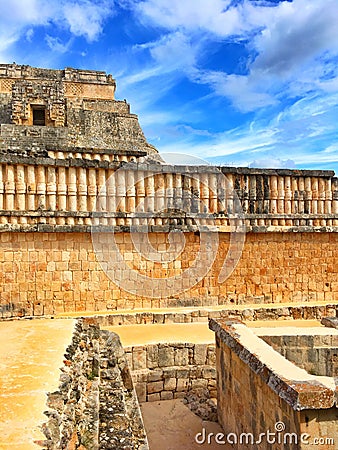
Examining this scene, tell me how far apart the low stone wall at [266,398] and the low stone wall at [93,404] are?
1.38m

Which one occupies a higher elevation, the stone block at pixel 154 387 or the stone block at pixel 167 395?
the stone block at pixel 154 387

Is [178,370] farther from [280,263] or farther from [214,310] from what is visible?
[280,263]

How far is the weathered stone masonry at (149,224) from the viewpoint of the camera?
27.7 ft

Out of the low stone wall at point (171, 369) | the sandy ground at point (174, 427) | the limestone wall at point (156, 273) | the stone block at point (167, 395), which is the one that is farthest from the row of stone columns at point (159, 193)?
the sandy ground at point (174, 427)

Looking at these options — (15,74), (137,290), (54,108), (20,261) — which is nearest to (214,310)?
(137,290)

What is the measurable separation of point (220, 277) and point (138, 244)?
2.18 meters

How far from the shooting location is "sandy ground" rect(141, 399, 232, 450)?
590 cm

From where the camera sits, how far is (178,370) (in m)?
7.48

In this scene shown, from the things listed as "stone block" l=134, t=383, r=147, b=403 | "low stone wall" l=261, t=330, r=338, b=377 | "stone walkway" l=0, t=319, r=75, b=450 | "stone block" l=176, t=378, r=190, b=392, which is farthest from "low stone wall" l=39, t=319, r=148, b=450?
"low stone wall" l=261, t=330, r=338, b=377

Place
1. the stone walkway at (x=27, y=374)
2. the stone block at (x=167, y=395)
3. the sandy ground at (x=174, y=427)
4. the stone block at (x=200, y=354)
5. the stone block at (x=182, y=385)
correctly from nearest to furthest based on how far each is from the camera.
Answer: the stone walkway at (x=27, y=374) → the sandy ground at (x=174, y=427) → the stone block at (x=167, y=395) → the stone block at (x=182, y=385) → the stone block at (x=200, y=354)

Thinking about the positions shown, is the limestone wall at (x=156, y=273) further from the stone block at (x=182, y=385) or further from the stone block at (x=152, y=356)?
the stone block at (x=182, y=385)

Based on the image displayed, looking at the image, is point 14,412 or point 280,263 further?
point 280,263

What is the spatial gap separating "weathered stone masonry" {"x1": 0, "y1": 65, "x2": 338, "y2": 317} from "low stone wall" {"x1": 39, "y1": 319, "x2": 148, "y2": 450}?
9.30 ft

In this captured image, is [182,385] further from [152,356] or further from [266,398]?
[266,398]
